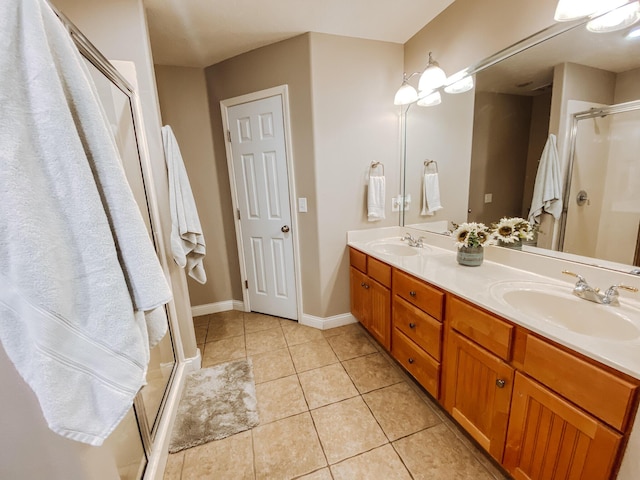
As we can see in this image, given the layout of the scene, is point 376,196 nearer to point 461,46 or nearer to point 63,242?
point 461,46

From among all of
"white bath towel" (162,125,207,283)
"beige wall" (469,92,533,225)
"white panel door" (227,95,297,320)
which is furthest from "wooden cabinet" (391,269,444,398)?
"white bath towel" (162,125,207,283)

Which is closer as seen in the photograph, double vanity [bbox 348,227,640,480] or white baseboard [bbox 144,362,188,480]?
double vanity [bbox 348,227,640,480]

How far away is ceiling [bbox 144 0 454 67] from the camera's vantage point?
1.65m

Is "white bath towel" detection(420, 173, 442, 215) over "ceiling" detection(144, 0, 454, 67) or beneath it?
beneath

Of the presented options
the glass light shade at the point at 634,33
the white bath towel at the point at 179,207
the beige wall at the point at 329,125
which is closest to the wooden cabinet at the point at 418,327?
the beige wall at the point at 329,125

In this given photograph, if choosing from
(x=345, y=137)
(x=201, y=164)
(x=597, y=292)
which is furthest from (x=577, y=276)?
(x=201, y=164)

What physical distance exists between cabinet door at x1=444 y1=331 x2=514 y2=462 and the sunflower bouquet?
0.54 metres

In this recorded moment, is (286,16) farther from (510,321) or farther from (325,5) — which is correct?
(510,321)

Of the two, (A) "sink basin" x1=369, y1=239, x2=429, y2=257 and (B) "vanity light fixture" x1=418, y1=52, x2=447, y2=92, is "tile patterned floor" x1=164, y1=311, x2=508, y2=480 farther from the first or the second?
(B) "vanity light fixture" x1=418, y1=52, x2=447, y2=92

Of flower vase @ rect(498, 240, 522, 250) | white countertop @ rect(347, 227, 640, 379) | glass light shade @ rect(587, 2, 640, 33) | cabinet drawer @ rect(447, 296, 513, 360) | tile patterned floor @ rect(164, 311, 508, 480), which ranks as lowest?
tile patterned floor @ rect(164, 311, 508, 480)

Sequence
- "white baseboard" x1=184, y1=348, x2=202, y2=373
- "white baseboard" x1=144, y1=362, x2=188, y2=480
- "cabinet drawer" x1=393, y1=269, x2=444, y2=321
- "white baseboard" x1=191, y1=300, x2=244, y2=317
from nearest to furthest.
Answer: "white baseboard" x1=144, y1=362, x2=188, y2=480 → "cabinet drawer" x1=393, y1=269, x2=444, y2=321 → "white baseboard" x1=184, y1=348, x2=202, y2=373 → "white baseboard" x1=191, y1=300, x2=244, y2=317

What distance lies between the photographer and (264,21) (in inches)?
70.6

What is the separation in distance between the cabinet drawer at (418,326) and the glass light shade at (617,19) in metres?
1.42

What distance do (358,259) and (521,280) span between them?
3.64ft
